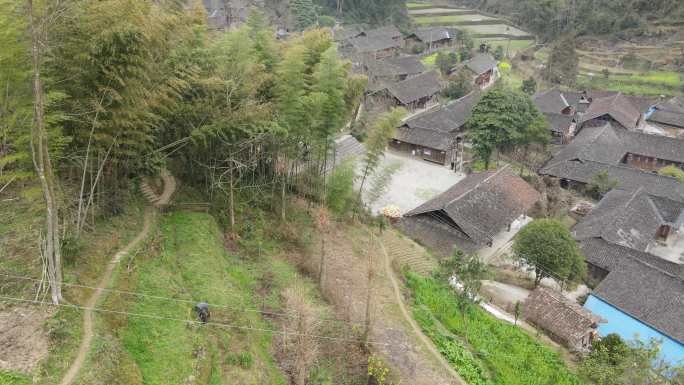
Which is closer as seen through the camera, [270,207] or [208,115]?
[208,115]

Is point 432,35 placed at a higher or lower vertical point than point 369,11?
lower

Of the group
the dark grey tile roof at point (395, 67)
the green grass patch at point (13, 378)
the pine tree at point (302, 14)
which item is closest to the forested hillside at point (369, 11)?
the pine tree at point (302, 14)

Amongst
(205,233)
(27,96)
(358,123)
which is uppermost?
(27,96)

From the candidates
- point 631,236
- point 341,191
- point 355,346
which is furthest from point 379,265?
point 631,236

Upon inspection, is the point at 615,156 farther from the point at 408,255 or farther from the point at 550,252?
the point at 408,255

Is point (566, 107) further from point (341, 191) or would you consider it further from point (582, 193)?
point (341, 191)

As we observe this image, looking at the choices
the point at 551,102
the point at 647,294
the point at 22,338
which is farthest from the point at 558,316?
the point at 551,102

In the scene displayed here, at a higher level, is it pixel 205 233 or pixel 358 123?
pixel 205 233
